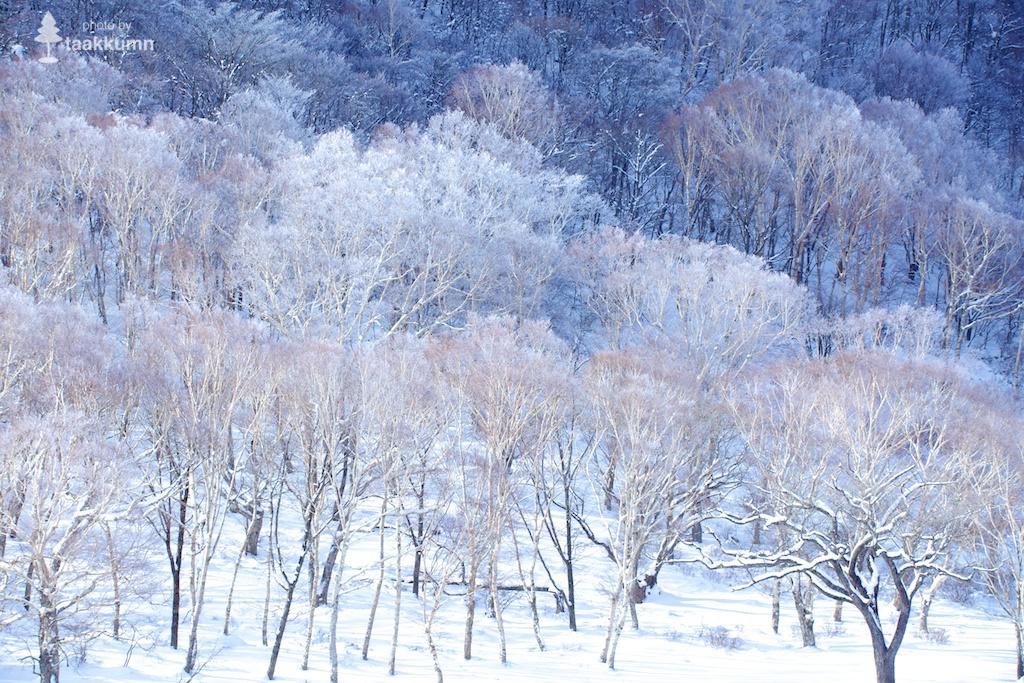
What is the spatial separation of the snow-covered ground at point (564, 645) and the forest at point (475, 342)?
259 mm

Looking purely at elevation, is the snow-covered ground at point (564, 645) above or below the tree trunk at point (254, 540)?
below

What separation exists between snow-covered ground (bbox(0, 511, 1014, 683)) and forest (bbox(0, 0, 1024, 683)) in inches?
10.2

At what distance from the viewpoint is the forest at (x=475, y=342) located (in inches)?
822

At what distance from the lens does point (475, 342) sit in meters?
26.9

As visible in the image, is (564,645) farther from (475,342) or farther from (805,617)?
(475,342)

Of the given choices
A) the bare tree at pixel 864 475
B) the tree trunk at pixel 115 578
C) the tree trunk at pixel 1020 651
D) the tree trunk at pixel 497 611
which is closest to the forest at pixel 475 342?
the tree trunk at pixel 497 611

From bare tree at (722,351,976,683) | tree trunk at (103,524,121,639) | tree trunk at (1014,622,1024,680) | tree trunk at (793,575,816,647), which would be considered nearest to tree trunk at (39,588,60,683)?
tree trunk at (103,524,121,639)

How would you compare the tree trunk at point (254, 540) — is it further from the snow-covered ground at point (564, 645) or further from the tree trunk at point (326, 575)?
the tree trunk at point (326, 575)

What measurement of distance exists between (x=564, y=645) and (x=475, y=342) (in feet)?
31.1

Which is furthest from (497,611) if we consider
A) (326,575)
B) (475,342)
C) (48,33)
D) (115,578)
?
(48,33)

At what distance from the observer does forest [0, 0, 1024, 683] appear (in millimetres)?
20875

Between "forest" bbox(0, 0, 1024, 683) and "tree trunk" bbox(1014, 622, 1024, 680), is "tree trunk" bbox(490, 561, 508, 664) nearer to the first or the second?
"forest" bbox(0, 0, 1024, 683)

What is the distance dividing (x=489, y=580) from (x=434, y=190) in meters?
19.6

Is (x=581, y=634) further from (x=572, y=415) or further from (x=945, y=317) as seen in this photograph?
(x=945, y=317)
